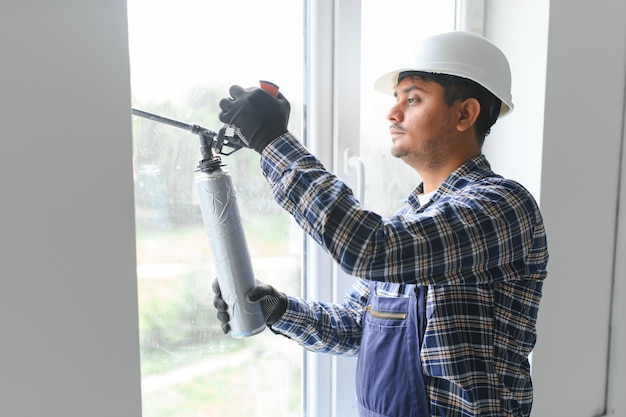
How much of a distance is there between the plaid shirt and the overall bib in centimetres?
2

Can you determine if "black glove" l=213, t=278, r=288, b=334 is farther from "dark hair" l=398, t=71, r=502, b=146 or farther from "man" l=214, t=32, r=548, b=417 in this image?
"dark hair" l=398, t=71, r=502, b=146

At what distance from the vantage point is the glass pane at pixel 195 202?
100 centimetres

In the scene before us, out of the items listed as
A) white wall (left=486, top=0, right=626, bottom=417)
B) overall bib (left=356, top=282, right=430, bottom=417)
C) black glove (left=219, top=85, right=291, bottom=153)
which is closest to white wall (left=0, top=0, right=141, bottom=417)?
black glove (left=219, top=85, right=291, bottom=153)

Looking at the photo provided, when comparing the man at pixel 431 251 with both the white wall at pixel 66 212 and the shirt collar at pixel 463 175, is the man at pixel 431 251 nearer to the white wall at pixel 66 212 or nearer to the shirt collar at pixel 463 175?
the shirt collar at pixel 463 175

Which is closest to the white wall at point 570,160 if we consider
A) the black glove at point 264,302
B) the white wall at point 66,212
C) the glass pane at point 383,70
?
the glass pane at point 383,70

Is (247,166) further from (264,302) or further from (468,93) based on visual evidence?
(468,93)

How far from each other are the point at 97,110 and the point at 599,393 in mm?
1675

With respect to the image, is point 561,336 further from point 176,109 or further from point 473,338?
point 176,109

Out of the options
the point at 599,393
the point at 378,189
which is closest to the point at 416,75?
the point at 378,189

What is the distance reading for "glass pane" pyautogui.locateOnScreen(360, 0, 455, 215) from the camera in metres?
1.30

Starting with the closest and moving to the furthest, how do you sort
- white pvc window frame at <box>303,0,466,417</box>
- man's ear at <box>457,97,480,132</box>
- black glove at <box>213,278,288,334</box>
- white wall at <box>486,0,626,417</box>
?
black glove at <box>213,278,288,334</box> < man's ear at <box>457,97,480,132</box> < white pvc window frame at <box>303,0,466,417</box> < white wall at <box>486,0,626,417</box>

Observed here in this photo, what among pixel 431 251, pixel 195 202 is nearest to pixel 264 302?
pixel 195 202

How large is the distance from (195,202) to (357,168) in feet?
1.25

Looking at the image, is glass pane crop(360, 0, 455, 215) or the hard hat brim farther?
glass pane crop(360, 0, 455, 215)
